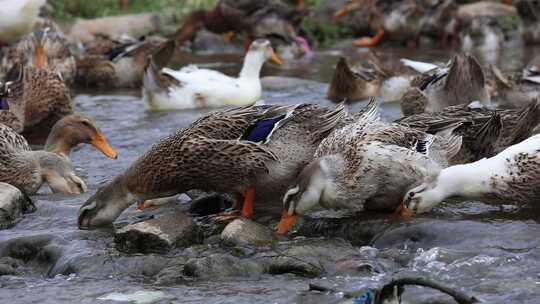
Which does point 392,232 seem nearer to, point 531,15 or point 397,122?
point 397,122

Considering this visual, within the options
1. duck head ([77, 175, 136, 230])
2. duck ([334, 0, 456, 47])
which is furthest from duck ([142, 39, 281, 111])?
duck ([334, 0, 456, 47])

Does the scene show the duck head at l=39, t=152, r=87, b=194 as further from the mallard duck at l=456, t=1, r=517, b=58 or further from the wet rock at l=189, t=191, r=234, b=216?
the mallard duck at l=456, t=1, r=517, b=58

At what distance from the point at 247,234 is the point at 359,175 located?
79 cm

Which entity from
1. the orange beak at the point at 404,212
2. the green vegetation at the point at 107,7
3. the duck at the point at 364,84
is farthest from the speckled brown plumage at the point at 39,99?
the green vegetation at the point at 107,7

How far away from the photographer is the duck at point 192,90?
12.5 meters

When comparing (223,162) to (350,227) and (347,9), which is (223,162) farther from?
(347,9)

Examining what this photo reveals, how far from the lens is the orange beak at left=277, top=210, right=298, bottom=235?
23.4 feet

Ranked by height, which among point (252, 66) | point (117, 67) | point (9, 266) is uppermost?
point (9, 266)

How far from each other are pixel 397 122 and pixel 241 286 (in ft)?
7.11

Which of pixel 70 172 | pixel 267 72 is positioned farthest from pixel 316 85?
pixel 70 172

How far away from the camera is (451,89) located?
34.7ft

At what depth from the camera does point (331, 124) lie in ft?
25.4

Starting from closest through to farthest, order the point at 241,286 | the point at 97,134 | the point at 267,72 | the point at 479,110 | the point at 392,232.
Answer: the point at 241,286
the point at 392,232
the point at 479,110
the point at 97,134
the point at 267,72

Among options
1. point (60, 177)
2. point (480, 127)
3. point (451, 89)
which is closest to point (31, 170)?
point (60, 177)
